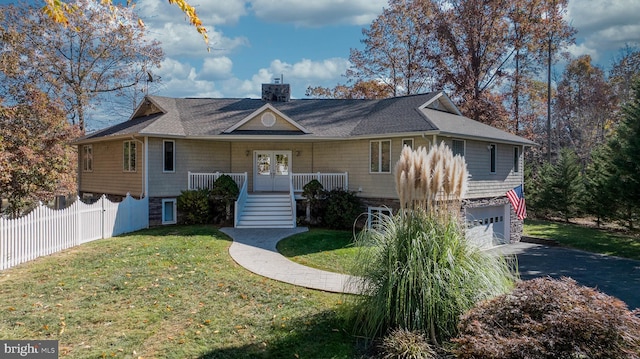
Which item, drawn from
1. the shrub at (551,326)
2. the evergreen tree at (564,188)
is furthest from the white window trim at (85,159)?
the evergreen tree at (564,188)

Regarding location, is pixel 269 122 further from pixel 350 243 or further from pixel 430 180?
pixel 430 180

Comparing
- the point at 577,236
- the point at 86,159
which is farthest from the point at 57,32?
the point at 577,236

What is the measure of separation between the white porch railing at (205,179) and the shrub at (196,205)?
0.74 metres

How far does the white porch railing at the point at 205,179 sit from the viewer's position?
52.7ft

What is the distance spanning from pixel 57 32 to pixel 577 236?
31.8m

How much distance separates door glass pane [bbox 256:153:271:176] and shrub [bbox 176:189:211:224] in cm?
333

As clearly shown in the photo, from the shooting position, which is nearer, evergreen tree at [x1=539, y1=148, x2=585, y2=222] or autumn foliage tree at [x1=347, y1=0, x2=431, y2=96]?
evergreen tree at [x1=539, y1=148, x2=585, y2=222]

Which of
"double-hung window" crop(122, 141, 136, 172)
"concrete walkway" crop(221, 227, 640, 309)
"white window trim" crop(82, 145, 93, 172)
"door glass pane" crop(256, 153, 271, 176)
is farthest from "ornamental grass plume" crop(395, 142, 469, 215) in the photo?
"white window trim" crop(82, 145, 93, 172)

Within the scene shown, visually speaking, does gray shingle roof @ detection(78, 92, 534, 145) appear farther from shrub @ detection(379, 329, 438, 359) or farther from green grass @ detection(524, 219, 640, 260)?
shrub @ detection(379, 329, 438, 359)

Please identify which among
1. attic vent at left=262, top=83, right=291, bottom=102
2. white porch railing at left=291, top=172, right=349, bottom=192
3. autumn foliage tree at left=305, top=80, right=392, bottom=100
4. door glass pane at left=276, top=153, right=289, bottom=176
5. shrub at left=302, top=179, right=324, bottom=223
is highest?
autumn foliage tree at left=305, top=80, right=392, bottom=100

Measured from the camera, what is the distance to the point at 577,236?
17.8m

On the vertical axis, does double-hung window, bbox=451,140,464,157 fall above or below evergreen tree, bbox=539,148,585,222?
above

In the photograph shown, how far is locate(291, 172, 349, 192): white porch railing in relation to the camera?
16.0m

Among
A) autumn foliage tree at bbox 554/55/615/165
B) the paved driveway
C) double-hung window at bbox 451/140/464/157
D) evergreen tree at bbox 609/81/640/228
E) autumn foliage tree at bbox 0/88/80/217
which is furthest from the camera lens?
autumn foliage tree at bbox 554/55/615/165
